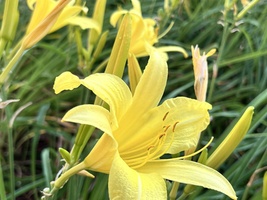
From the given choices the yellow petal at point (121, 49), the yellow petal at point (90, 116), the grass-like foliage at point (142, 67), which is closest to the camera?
the yellow petal at point (90, 116)

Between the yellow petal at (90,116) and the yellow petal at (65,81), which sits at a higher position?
the yellow petal at (65,81)

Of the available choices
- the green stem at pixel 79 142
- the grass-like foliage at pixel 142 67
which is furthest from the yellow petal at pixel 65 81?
the grass-like foliage at pixel 142 67

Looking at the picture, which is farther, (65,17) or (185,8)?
(185,8)

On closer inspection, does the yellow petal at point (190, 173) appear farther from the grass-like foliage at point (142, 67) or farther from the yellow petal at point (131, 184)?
the grass-like foliage at point (142, 67)

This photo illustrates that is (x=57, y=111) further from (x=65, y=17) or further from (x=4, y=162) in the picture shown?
(x=65, y=17)

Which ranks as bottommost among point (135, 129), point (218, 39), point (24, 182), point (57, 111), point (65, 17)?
point (24, 182)

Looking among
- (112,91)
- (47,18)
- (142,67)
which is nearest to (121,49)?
(112,91)

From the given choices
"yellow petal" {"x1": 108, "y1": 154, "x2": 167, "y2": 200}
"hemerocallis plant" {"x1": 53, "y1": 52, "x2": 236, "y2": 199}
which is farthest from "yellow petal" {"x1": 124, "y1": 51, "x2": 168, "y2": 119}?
"yellow petal" {"x1": 108, "y1": 154, "x2": 167, "y2": 200}

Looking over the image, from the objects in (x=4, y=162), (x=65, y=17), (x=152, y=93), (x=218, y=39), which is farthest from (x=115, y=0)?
(x=152, y=93)
